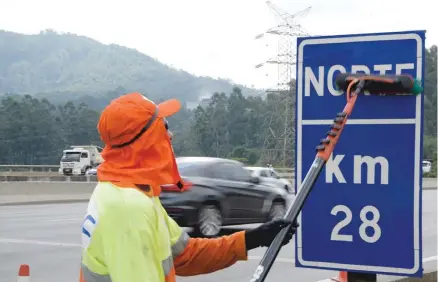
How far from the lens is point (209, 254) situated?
9.97 ft

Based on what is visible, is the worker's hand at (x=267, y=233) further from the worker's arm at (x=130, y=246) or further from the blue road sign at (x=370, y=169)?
the blue road sign at (x=370, y=169)

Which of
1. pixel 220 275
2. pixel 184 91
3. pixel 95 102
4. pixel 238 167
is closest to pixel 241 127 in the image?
pixel 238 167

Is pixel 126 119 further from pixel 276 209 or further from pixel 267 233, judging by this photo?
pixel 276 209

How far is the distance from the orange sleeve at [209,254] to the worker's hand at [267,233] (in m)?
0.06

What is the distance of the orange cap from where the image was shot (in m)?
2.57

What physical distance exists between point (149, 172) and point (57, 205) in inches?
942

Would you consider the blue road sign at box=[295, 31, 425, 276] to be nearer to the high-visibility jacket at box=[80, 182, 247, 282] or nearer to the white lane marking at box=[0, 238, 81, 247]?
the high-visibility jacket at box=[80, 182, 247, 282]

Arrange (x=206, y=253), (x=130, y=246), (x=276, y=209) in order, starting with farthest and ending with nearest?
(x=276, y=209) < (x=206, y=253) < (x=130, y=246)

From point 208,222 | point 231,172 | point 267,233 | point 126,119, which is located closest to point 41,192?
point 231,172

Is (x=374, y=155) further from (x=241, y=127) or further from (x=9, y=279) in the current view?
(x=241, y=127)

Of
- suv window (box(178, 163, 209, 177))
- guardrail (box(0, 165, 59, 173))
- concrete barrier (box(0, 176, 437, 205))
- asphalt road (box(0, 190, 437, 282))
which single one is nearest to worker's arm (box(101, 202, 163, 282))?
asphalt road (box(0, 190, 437, 282))

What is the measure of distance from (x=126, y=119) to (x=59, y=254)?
10.3 m

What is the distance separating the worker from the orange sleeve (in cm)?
11

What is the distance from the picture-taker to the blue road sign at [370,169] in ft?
12.6
